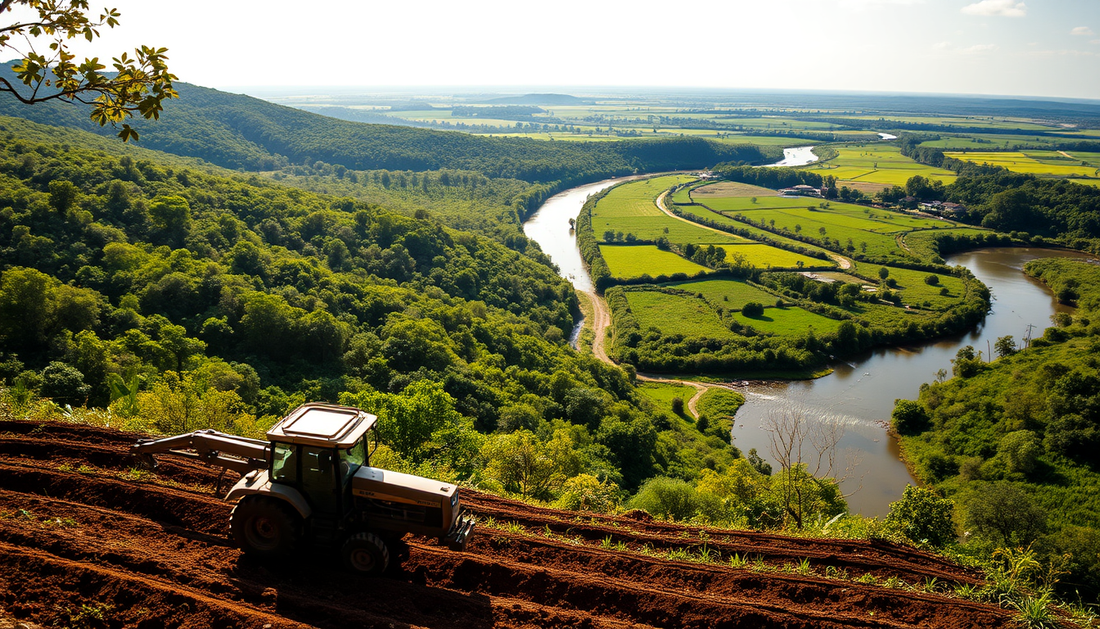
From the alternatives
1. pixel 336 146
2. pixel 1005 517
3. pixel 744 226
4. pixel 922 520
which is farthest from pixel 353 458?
pixel 336 146

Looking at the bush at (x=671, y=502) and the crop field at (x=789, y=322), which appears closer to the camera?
the bush at (x=671, y=502)

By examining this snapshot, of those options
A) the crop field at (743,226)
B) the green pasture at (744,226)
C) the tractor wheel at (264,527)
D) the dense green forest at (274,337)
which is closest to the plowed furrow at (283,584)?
the tractor wheel at (264,527)

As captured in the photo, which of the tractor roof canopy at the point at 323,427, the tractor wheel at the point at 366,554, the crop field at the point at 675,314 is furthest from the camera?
the crop field at the point at 675,314

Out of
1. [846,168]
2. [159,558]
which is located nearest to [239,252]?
[159,558]

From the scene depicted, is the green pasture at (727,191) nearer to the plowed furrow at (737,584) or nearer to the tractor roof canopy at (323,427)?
the plowed furrow at (737,584)

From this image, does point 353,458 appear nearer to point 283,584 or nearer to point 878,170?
point 283,584

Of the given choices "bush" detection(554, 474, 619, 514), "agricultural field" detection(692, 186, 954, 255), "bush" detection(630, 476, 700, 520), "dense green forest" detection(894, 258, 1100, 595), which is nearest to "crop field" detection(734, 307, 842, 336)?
"dense green forest" detection(894, 258, 1100, 595)
